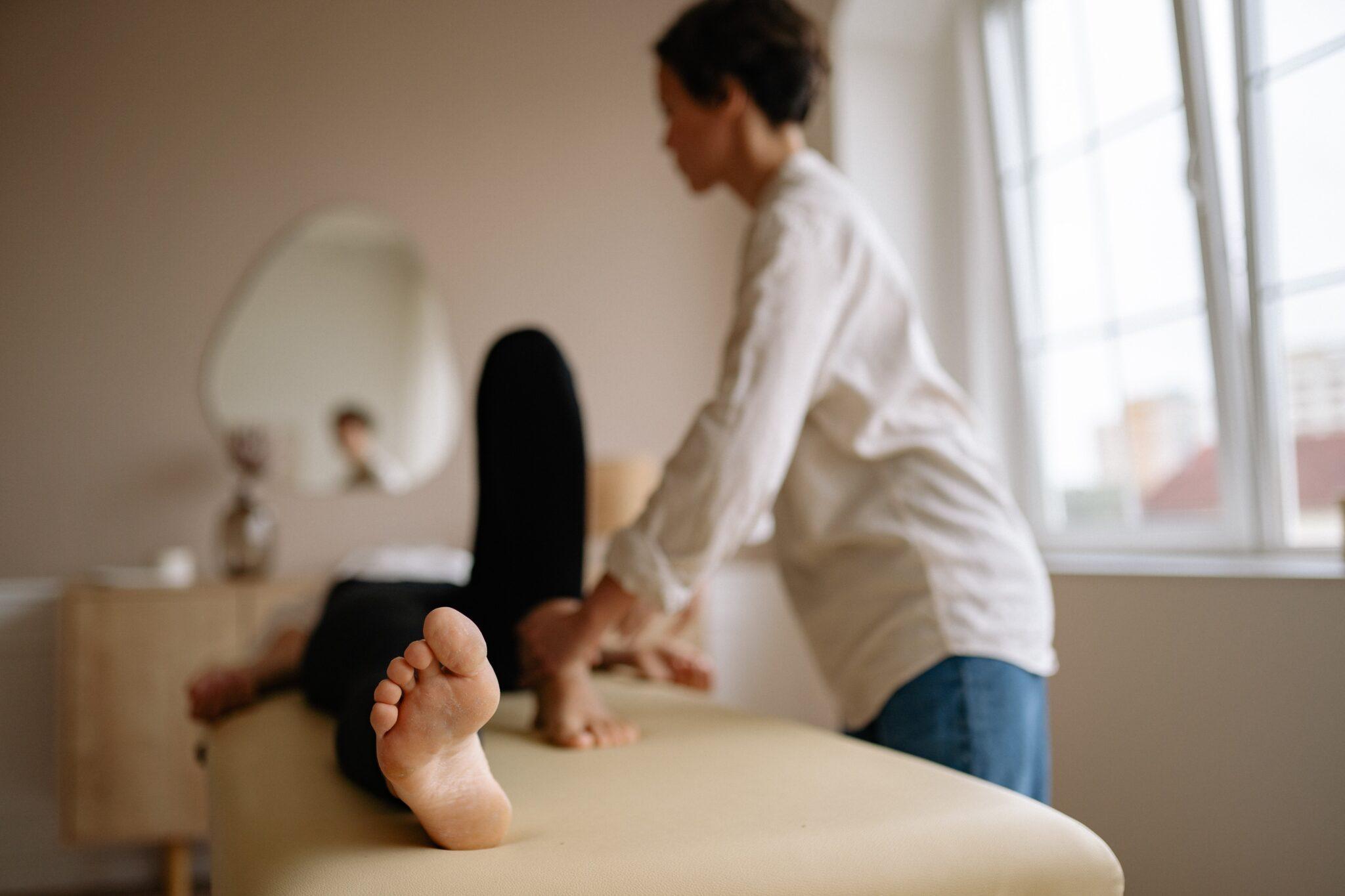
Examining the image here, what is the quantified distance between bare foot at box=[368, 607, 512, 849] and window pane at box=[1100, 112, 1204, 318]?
2.15m

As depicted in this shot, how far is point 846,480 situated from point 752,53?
567 millimetres

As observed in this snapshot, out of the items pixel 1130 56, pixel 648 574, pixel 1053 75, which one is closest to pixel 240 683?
pixel 648 574

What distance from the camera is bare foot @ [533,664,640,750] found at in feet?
3.85

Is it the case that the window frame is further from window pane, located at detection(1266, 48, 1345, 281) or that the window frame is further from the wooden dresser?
the wooden dresser

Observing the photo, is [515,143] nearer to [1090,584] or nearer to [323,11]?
[323,11]

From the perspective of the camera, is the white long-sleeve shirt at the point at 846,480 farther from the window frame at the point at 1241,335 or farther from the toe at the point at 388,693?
the window frame at the point at 1241,335

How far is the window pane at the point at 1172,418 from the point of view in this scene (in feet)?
8.00

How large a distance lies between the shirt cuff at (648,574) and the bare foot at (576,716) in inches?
5.6

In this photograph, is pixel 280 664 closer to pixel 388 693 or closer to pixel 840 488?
pixel 840 488

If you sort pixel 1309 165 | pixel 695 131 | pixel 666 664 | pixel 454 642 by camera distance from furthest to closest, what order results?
pixel 1309 165, pixel 666 664, pixel 695 131, pixel 454 642

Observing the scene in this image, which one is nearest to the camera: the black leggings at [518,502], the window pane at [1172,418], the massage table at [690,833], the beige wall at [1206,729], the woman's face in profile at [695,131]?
the massage table at [690,833]

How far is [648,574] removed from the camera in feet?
3.77

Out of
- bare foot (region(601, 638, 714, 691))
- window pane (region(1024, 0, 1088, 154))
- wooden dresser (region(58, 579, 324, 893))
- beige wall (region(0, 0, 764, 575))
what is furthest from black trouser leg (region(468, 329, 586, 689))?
beige wall (region(0, 0, 764, 575))

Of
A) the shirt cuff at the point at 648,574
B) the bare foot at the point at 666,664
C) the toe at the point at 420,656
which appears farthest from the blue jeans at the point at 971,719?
the toe at the point at 420,656
